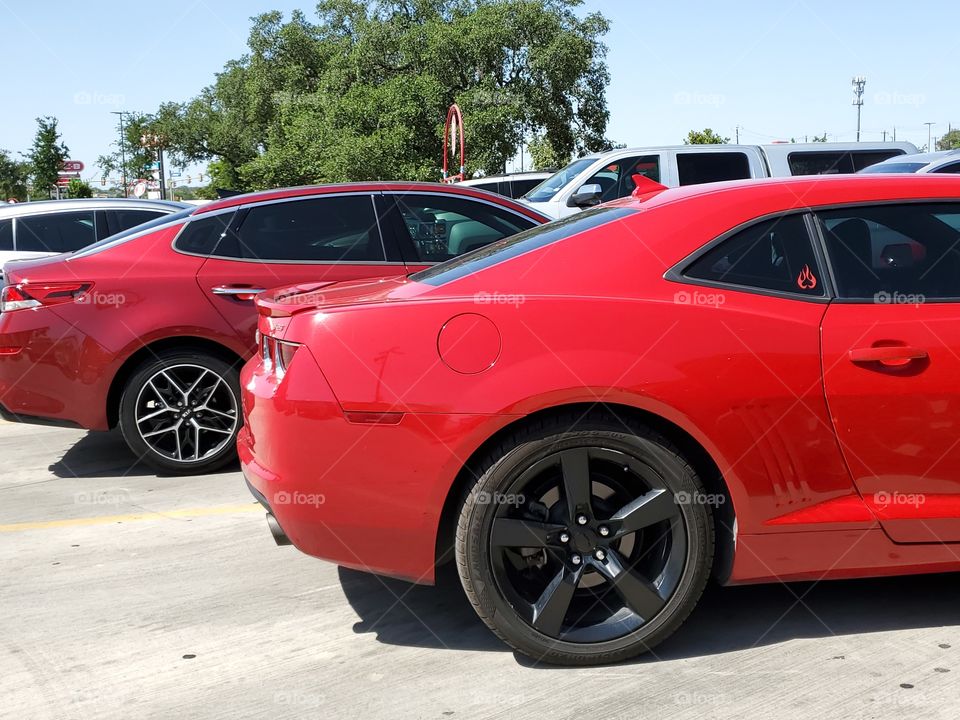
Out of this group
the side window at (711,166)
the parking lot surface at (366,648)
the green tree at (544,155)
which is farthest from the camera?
the green tree at (544,155)

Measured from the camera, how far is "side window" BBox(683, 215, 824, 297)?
10.9 feet

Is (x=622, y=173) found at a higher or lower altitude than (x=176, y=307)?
higher

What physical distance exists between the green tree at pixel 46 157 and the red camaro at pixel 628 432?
229 feet

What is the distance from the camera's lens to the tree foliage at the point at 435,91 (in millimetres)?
42438

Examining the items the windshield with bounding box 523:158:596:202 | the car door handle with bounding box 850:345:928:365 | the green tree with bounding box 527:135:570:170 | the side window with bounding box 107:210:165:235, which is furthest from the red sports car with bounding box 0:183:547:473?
the green tree with bounding box 527:135:570:170

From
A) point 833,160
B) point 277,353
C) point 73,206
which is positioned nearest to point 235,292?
point 277,353

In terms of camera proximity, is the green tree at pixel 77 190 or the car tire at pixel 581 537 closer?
the car tire at pixel 581 537

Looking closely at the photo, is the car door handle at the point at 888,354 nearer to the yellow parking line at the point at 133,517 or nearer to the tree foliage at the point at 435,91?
the yellow parking line at the point at 133,517

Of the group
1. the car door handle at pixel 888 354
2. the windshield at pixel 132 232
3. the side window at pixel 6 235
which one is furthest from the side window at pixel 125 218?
the car door handle at pixel 888 354

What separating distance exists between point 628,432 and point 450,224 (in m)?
3.40

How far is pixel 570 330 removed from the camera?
3.19 meters

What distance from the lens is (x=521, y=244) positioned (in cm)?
369

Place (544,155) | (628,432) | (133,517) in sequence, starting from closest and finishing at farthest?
1. (628,432)
2. (133,517)
3. (544,155)

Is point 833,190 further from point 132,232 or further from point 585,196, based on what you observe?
point 585,196
